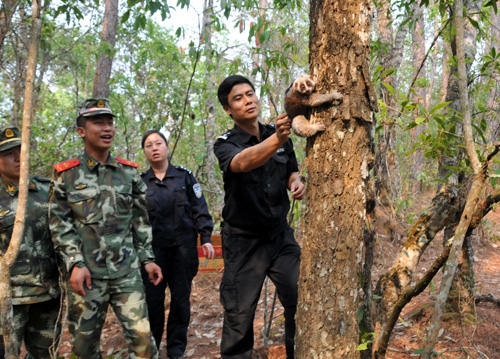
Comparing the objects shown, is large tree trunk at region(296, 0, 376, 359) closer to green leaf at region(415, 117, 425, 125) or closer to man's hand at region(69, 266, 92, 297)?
green leaf at region(415, 117, 425, 125)

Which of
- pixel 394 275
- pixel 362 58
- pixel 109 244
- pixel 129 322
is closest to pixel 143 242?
pixel 109 244

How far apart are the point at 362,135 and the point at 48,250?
2465 mm

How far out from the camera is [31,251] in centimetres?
297

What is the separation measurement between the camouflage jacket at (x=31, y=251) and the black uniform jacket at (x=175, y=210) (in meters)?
1.04

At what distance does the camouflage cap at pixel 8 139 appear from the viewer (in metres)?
2.97

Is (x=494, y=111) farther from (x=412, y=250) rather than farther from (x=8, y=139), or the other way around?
(x=8, y=139)

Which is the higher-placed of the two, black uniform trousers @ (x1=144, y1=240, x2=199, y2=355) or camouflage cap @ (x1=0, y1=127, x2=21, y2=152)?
camouflage cap @ (x1=0, y1=127, x2=21, y2=152)

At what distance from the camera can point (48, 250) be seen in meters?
3.09

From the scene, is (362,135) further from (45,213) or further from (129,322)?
(45,213)

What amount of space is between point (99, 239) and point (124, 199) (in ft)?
1.11

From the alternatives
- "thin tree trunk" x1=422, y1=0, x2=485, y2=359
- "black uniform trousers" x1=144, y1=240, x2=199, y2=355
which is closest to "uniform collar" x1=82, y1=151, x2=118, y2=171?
"black uniform trousers" x1=144, y1=240, x2=199, y2=355

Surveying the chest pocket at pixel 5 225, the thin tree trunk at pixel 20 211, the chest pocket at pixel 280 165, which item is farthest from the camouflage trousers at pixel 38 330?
the chest pocket at pixel 280 165

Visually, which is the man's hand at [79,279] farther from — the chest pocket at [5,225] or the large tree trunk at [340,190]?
the large tree trunk at [340,190]

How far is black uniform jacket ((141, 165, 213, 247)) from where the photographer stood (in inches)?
155
